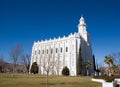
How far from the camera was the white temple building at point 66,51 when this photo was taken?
216 feet

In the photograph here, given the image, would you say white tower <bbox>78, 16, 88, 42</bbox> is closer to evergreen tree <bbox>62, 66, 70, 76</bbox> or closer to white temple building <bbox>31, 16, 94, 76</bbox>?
white temple building <bbox>31, 16, 94, 76</bbox>

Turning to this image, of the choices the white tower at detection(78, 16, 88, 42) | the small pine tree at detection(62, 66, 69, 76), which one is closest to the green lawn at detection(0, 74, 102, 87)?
the small pine tree at detection(62, 66, 69, 76)

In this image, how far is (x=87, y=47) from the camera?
72938mm

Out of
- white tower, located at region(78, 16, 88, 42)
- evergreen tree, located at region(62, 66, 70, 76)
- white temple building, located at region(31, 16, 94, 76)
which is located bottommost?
evergreen tree, located at region(62, 66, 70, 76)

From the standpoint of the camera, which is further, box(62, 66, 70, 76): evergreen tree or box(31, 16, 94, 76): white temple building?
box(31, 16, 94, 76): white temple building

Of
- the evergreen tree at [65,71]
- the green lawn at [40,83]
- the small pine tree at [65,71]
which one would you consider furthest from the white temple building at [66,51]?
the green lawn at [40,83]

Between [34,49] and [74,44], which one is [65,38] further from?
[34,49]

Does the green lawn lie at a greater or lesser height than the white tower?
lesser

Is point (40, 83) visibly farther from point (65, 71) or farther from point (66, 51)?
point (66, 51)

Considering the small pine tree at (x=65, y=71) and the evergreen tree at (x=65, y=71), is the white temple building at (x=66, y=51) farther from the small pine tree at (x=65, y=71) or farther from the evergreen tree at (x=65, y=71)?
the small pine tree at (x=65, y=71)

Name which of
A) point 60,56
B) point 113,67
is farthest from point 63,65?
point 113,67

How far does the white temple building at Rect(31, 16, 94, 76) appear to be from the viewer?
65.8 meters

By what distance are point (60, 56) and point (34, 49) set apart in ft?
59.6

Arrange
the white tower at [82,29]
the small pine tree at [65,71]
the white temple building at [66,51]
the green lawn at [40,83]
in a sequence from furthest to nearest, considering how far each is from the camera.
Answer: the white tower at [82,29] < the white temple building at [66,51] < the small pine tree at [65,71] < the green lawn at [40,83]
